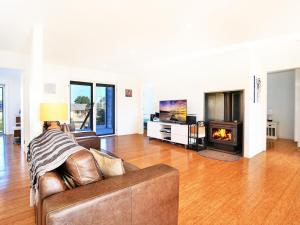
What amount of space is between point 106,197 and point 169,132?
435cm

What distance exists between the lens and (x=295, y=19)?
8.98 ft

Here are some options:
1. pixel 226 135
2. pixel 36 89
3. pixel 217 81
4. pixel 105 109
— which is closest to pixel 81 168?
pixel 36 89

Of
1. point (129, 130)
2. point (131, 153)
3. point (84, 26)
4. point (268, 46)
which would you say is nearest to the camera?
point (84, 26)

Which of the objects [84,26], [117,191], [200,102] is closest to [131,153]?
[200,102]

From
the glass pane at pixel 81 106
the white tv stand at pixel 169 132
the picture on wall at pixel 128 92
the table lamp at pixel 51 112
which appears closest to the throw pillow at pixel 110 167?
the table lamp at pixel 51 112

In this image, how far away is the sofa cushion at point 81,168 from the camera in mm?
1172

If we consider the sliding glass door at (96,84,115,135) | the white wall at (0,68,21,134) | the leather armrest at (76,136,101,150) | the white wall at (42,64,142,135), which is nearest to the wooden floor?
the leather armrest at (76,136,101,150)

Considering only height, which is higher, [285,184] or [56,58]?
[56,58]

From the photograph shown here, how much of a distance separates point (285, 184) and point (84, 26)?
3932mm

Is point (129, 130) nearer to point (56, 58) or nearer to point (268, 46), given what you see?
point (56, 58)

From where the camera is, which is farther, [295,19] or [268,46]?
[268,46]

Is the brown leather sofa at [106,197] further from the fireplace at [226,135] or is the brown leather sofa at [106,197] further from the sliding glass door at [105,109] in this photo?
the sliding glass door at [105,109]

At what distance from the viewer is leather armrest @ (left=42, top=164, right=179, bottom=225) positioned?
928mm

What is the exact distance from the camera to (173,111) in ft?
17.0
